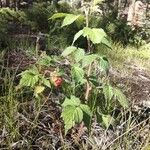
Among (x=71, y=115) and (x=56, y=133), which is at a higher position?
(x=71, y=115)

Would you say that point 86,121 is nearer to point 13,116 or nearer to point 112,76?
point 13,116

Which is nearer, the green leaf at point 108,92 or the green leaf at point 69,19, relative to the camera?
the green leaf at point 69,19

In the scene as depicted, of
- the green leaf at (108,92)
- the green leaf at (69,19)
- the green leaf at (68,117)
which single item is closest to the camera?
the green leaf at (68,117)

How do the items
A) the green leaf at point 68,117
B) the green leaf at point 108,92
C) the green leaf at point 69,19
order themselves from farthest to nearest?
1. the green leaf at point 108,92
2. the green leaf at point 69,19
3. the green leaf at point 68,117

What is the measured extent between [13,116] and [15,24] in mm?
4989

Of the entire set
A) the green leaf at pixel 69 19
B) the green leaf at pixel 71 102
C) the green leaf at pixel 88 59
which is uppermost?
the green leaf at pixel 69 19

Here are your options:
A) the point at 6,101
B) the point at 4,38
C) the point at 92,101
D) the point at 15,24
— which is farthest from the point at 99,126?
the point at 15,24

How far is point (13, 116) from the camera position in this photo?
278 cm

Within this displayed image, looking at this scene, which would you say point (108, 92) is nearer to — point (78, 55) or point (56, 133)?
point (78, 55)

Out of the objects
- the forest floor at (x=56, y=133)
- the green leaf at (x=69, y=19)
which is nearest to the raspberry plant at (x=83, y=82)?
the green leaf at (x=69, y=19)

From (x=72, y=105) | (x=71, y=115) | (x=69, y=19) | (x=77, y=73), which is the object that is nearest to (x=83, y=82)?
(x=77, y=73)

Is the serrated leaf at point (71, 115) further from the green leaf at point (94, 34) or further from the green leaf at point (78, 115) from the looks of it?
the green leaf at point (94, 34)

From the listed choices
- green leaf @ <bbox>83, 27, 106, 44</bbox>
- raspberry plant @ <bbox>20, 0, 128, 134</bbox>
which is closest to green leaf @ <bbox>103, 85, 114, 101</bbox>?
raspberry plant @ <bbox>20, 0, 128, 134</bbox>

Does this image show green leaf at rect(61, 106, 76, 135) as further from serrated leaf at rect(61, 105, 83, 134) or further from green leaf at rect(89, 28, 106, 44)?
green leaf at rect(89, 28, 106, 44)
